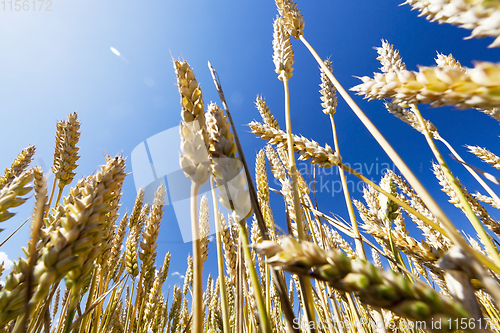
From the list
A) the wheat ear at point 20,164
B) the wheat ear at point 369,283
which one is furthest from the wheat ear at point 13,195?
the wheat ear at point 20,164

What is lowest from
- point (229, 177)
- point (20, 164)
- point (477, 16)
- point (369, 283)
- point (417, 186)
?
point (369, 283)

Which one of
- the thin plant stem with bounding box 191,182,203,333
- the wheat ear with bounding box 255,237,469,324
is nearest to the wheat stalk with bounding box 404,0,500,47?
the wheat ear with bounding box 255,237,469,324

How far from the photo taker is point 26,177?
0.85 metres

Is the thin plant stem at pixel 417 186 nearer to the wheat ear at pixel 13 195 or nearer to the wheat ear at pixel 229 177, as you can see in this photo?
the wheat ear at pixel 229 177

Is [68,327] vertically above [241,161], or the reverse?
[241,161]

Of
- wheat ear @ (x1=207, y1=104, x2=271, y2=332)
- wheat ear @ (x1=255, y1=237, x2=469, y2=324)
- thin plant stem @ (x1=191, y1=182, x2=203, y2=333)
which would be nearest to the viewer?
wheat ear @ (x1=255, y1=237, x2=469, y2=324)

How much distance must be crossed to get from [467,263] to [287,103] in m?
0.85

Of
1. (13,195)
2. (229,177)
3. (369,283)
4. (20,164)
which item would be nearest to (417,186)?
(369,283)

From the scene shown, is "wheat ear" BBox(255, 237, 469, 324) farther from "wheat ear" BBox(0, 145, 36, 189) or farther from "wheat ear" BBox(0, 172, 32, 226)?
"wheat ear" BBox(0, 145, 36, 189)

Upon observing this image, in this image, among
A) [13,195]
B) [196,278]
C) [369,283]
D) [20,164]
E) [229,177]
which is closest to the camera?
[369,283]

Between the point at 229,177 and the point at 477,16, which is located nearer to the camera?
the point at 477,16

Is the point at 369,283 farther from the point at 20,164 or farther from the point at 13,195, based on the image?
the point at 20,164

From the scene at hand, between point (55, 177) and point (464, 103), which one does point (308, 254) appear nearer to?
point (464, 103)

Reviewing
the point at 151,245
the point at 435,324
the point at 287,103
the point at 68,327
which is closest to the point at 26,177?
the point at 68,327
